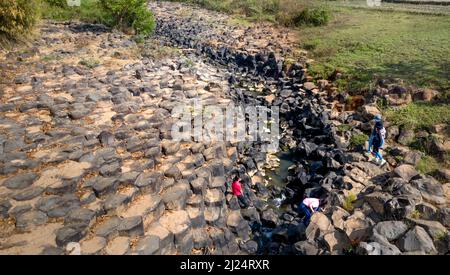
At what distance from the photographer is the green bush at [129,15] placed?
20141 mm

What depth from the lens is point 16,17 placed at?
14883mm

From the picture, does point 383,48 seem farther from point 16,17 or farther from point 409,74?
point 16,17

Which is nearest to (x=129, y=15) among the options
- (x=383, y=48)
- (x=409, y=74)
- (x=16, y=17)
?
(x=16, y=17)

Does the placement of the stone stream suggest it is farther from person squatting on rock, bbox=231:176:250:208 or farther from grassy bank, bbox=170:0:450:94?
grassy bank, bbox=170:0:450:94

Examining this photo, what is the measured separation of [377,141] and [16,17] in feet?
48.4

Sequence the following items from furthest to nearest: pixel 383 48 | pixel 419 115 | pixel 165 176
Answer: pixel 383 48
pixel 419 115
pixel 165 176

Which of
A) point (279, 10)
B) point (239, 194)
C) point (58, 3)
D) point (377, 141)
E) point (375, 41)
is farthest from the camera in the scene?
point (279, 10)

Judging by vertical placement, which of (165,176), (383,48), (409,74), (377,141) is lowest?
(165,176)

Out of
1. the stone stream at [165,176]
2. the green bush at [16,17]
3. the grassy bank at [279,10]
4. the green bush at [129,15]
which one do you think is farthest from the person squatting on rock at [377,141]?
the grassy bank at [279,10]

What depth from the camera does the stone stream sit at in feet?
22.8

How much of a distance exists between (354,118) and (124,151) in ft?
27.8

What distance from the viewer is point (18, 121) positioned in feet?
32.8

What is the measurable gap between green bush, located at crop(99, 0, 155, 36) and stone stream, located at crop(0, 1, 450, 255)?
16.6 feet

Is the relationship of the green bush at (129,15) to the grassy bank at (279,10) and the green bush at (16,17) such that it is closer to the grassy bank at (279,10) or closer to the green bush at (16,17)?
the green bush at (16,17)
